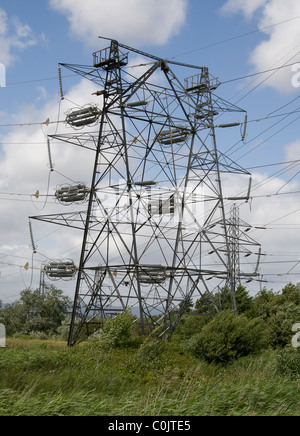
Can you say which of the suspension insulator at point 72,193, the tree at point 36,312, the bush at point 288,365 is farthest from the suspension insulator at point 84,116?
the tree at point 36,312

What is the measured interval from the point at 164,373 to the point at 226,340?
8.38 metres

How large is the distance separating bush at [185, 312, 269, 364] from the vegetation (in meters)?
0.05

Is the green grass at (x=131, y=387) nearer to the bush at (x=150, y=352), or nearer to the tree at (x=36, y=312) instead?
the bush at (x=150, y=352)

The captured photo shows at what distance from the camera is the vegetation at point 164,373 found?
530 inches

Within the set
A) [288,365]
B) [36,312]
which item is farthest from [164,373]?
[36,312]

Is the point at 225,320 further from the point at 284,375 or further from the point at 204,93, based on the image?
the point at 204,93

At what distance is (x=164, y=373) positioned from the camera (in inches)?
764

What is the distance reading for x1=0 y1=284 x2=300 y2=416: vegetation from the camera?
530 inches

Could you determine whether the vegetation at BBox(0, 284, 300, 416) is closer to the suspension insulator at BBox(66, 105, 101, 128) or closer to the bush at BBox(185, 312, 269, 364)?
the bush at BBox(185, 312, 269, 364)

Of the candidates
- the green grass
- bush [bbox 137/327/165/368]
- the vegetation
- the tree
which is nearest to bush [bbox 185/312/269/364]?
the vegetation

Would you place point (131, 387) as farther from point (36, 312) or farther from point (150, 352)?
point (36, 312)
